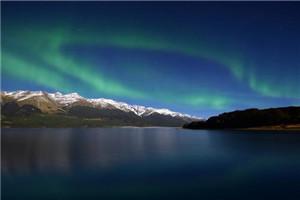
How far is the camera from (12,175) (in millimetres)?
46312

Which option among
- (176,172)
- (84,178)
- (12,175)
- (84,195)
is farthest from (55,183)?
(176,172)

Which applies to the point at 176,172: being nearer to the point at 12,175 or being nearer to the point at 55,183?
the point at 55,183

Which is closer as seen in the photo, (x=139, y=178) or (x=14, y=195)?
(x=14, y=195)

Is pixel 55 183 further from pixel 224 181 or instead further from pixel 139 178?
pixel 224 181

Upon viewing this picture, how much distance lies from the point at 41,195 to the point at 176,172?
74.6ft

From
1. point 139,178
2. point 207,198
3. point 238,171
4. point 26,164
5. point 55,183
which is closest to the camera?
point 207,198

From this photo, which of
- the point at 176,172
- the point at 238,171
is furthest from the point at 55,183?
the point at 238,171

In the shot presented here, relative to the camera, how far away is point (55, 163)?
58750 millimetres

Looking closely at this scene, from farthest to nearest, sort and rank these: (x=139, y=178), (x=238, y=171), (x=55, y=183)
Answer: (x=238, y=171) < (x=139, y=178) < (x=55, y=183)

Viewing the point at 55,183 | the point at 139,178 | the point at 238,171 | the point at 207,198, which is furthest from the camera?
the point at 238,171

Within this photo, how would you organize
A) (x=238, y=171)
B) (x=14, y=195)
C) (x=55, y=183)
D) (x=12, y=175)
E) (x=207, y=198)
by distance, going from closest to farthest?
(x=207, y=198) < (x=14, y=195) < (x=55, y=183) < (x=12, y=175) < (x=238, y=171)

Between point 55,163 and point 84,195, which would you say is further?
point 55,163

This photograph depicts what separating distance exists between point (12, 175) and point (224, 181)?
108 feet

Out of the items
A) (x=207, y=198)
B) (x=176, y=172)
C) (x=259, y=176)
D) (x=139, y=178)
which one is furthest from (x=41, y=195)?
(x=259, y=176)
